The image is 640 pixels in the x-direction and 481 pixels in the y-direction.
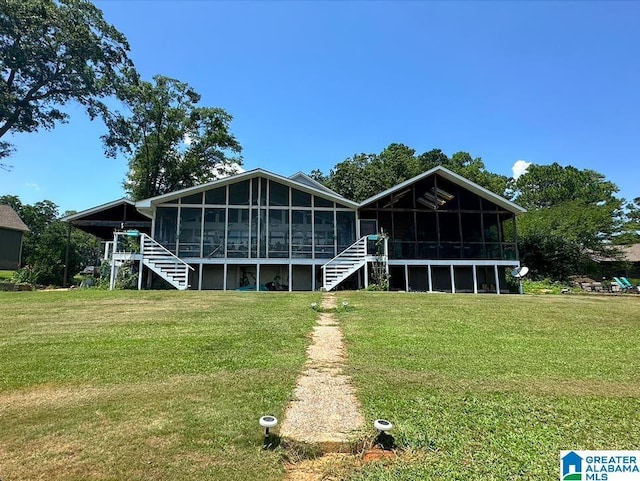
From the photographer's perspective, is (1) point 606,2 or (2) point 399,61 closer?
(1) point 606,2

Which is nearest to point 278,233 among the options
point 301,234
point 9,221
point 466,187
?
point 301,234

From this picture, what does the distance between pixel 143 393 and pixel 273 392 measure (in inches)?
57.7

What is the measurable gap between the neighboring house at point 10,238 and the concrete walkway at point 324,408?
131 feet

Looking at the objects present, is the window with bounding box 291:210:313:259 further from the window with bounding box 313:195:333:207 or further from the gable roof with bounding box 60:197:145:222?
the gable roof with bounding box 60:197:145:222

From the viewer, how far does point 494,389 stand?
4.55m

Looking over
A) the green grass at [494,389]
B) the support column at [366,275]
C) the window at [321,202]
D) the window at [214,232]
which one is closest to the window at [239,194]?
the window at [214,232]

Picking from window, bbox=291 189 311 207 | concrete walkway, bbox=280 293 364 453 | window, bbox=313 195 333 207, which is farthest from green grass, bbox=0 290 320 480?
window, bbox=313 195 333 207

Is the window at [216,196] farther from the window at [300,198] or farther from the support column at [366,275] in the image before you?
the support column at [366,275]

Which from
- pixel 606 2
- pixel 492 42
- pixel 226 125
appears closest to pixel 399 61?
pixel 492 42

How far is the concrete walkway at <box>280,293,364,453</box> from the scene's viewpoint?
333cm

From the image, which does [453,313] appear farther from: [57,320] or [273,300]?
[57,320]

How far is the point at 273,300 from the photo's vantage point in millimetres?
12312

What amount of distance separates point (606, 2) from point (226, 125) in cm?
2965

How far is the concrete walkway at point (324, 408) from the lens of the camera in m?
3.33
